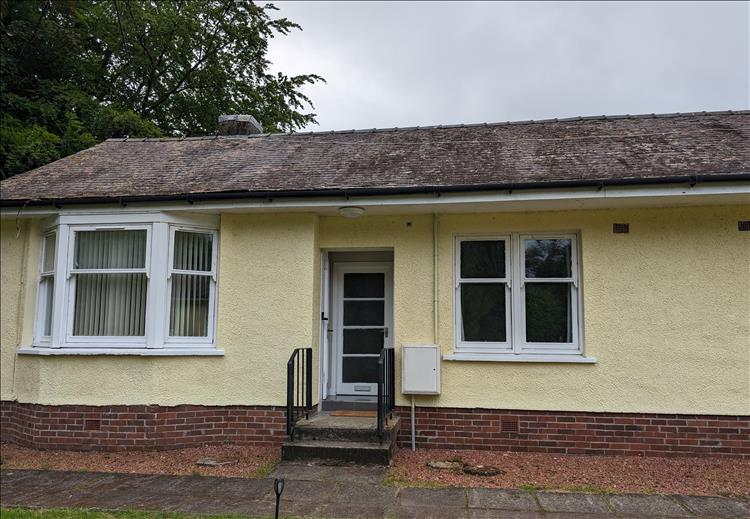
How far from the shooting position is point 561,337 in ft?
22.1

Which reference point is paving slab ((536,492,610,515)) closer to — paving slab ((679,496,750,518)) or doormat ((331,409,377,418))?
paving slab ((679,496,750,518))

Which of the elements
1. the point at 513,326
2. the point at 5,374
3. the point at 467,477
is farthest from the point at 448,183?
the point at 5,374

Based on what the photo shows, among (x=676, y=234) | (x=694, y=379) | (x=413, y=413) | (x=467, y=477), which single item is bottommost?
(x=467, y=477)

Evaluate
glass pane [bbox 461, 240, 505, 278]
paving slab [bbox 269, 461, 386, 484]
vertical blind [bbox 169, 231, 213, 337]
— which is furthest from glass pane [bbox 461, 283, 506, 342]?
vertical blind [bbox 169, 231, 213, 337]

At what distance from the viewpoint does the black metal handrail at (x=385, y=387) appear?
592 cm

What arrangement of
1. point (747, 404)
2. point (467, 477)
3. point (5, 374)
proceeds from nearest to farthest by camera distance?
point (467, 477) → point (747, 404) → point (5, 374)

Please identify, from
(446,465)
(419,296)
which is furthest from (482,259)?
(446,465)

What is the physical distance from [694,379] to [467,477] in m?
2.92

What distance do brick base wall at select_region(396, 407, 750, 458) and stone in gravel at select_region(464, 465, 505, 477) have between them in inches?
25.8

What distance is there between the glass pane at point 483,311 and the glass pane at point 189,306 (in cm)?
337

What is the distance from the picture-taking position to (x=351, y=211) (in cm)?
683

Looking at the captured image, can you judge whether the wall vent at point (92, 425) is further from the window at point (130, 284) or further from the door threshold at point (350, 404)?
the door threshold at point (350, 404)

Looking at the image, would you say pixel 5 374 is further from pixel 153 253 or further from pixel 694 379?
pixel 694 379

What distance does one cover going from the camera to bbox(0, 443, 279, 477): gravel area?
5.97 metres
